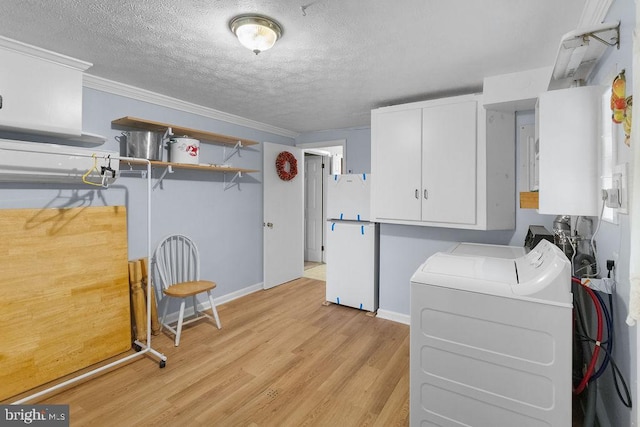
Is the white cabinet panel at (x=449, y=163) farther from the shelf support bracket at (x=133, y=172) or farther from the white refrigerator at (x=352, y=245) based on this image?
the shelf support bracket at (x=133, y=172)

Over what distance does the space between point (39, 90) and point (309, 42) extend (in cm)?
183

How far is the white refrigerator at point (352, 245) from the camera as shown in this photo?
3553 millimetres

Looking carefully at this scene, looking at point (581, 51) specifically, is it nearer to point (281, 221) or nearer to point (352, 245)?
point (352, 245)

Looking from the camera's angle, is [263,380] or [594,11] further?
[263,380]

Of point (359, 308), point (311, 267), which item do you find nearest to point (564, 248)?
point (359, 308)

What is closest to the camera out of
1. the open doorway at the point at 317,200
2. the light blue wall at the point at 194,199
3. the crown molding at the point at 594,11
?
the crown molding at the point at 594,11

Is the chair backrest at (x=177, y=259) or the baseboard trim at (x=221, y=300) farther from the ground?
the chair backrest at (x=177, y=259)

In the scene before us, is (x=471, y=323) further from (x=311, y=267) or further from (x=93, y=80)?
(x=311, y=267)

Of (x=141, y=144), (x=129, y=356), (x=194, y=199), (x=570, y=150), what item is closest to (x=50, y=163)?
(x=141, y=144)

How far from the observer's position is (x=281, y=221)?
4.54m

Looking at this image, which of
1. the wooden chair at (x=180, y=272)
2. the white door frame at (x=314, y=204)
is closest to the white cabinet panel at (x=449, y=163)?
the wooden chair at (x=180, y=272)

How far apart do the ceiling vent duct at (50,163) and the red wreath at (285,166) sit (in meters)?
2.22

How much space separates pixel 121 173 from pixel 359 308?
279cm

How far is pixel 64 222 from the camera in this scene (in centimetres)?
237
